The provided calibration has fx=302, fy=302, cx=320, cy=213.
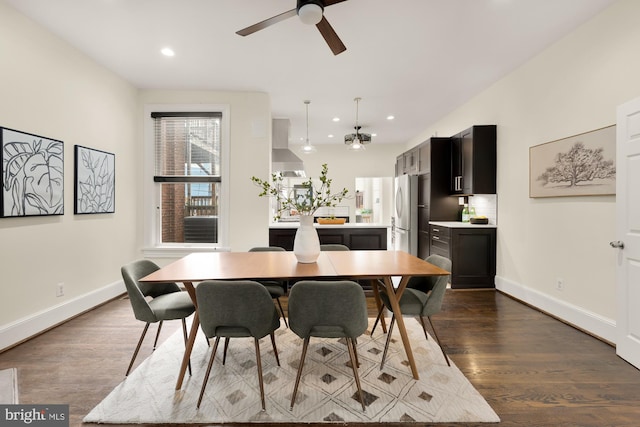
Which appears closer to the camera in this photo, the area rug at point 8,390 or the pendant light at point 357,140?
the area rug at point 8,390

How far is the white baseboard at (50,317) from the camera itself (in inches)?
100

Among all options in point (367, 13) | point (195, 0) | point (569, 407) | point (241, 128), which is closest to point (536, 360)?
point (569, 407)

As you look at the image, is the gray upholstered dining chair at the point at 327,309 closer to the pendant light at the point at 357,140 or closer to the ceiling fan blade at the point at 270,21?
the ceiling fan blade at the point at 270,21

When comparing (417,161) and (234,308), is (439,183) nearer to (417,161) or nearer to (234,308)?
A: (417,161)

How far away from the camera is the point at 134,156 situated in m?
4.30

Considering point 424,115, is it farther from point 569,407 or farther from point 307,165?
point 569,407

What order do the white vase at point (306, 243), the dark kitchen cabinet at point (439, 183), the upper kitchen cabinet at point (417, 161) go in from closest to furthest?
the white vase at point (306, 243) → the dark kitchen cabinet at point (439, 183) → the upper kitchen cabinet at point (417, 161)

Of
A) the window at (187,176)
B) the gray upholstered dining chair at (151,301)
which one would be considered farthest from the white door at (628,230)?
the window at (187,176)

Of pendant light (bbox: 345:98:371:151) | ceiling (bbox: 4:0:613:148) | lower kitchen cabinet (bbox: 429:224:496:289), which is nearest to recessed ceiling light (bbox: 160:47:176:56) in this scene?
ceiling (bbox: 4:0:613:148)

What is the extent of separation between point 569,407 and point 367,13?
3207 mm

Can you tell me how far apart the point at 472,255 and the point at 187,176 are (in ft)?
14.0

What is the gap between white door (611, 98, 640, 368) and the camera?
222cm

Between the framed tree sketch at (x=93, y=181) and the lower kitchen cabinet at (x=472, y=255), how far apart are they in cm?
453

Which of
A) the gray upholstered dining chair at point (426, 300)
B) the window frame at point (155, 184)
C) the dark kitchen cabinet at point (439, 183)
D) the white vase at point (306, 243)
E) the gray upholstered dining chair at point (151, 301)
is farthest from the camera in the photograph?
the dark kitchen cabinet at point (439, 183)
